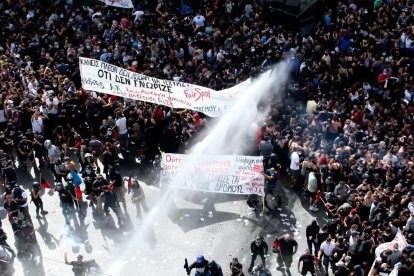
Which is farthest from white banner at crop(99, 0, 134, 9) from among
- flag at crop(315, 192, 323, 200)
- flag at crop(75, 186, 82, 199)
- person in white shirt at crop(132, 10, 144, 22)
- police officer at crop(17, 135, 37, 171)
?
flag at crop(315, 192, 323, 200)

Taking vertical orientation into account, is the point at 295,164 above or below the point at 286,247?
above

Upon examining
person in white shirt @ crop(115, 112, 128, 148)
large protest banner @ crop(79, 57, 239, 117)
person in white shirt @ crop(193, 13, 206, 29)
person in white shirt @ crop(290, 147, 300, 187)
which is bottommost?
person in white shirt @ crop(290, 147, 300, 187)

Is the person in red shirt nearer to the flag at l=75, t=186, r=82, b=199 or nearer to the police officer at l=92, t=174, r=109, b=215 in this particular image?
the police officer at l=92, t=174, r=109, b=215

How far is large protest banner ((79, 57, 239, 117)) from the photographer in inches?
853

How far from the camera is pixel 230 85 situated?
935 inches

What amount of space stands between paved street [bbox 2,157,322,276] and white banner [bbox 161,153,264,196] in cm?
65

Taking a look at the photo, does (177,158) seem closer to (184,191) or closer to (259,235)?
(184,191)

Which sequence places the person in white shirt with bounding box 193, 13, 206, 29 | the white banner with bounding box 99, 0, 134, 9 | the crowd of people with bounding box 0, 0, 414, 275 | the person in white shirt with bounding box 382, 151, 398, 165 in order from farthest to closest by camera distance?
the white banner with bounding box 99, 0, 134, 9 < the person in white shirt with bounding box 193, 13, 206, 29 < the person in white shirt with bounding box 382, 151, 398, 165 < the crowd of people with bounding box 0, 0, 414, 275

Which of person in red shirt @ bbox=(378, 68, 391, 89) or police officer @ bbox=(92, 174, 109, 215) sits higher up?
person in red shirt @ bbox=(378, 68, 391, 89)

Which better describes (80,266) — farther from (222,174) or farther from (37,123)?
(37,123)

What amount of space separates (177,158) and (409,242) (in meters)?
6.16

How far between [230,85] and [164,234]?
6183 millimetres

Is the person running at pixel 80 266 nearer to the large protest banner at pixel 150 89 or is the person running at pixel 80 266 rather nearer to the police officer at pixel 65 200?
the police officer at pixel 65 200

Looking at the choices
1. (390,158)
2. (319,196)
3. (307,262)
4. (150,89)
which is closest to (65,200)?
(150,89)
